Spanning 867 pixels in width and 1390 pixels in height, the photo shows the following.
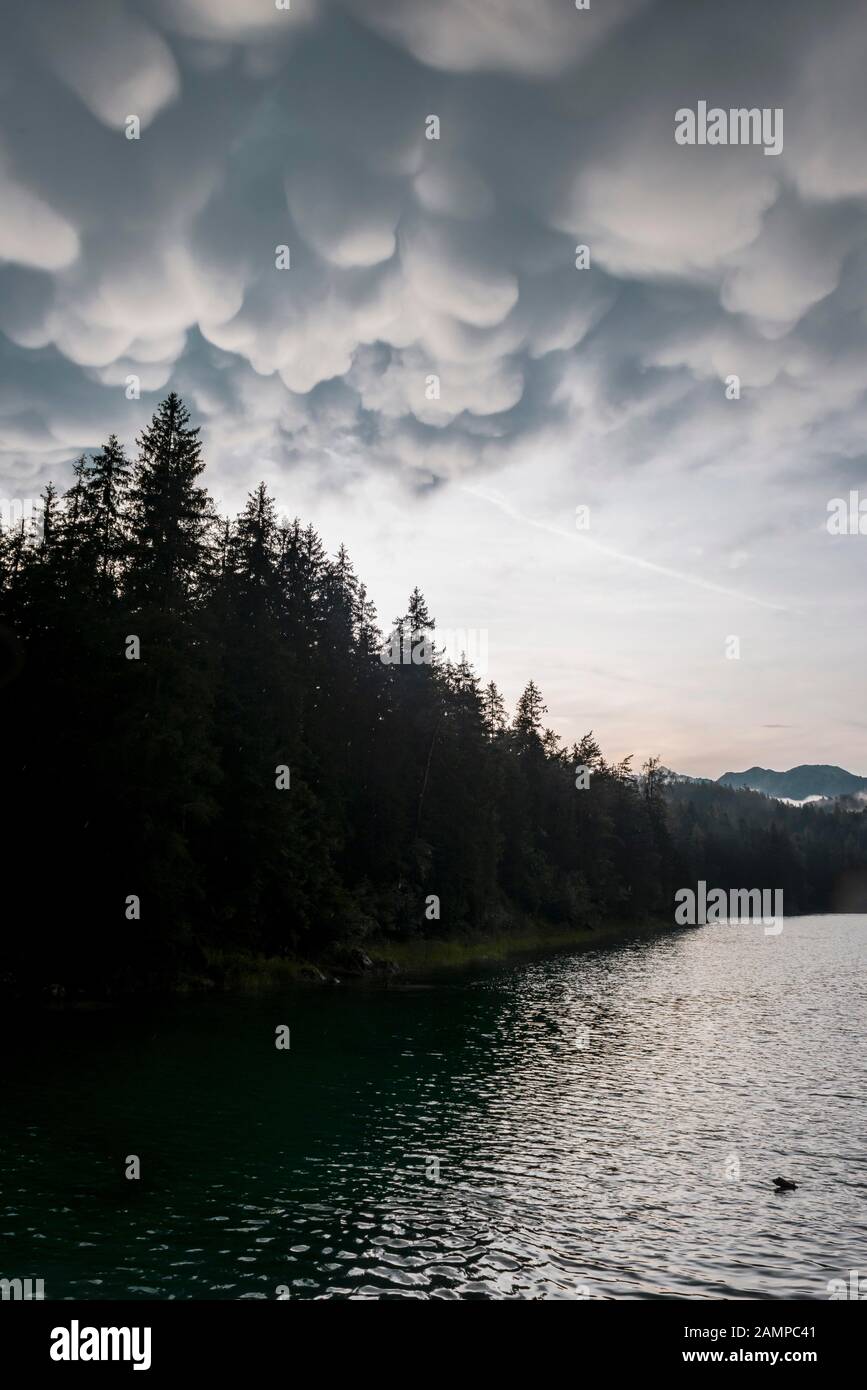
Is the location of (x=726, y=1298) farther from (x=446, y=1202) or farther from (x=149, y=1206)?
(x=149, y=1206)

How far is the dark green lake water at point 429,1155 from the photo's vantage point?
1473 cm

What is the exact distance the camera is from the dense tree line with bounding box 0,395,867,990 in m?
44.8

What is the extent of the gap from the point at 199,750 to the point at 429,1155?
29.8 meters

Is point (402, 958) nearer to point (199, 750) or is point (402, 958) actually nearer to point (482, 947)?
point (482, 947)

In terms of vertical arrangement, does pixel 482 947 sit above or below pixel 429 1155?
below

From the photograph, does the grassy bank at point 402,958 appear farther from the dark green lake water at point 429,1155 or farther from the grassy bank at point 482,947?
the dark green lake water at point 429,1155

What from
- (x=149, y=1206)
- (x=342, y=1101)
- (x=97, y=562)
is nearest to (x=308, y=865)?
(x=97, y=562)

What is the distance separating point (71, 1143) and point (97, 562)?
37.5 meters

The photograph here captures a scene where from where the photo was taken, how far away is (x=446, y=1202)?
18016 mm

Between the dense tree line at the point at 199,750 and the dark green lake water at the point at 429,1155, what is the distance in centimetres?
688

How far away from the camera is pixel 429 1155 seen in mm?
21406

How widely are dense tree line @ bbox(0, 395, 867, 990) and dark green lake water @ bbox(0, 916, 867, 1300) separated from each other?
688 cm

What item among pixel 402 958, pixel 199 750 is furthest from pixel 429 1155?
pixel 402 958

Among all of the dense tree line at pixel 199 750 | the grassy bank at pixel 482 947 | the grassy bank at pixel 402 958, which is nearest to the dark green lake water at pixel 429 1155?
the dense tree line at pixel 199 750
